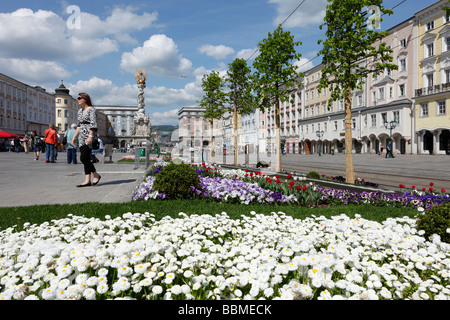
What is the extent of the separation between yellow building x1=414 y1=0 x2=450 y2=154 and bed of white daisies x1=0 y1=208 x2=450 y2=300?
41.9 m

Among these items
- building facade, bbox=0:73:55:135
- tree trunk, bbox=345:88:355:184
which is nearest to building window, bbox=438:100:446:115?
tree trunk, bbox=345:88:355:184

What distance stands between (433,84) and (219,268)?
152 feet

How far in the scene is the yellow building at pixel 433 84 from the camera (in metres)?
Answer: 37.0

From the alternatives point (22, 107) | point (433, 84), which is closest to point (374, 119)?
point (433, 84)

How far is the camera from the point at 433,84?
39.2 m

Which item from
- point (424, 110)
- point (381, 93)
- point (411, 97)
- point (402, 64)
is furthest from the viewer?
point (381, 93)

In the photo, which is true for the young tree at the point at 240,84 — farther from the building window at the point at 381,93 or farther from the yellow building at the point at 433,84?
the building window at the point at 381,93

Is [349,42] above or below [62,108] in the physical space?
below

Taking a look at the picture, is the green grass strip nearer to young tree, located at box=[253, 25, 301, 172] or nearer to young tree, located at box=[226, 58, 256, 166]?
young tree, located at box=[253, 25, 301, 172]

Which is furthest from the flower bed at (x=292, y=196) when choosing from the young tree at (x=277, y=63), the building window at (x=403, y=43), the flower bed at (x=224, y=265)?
the building window at (x=403, y=43)

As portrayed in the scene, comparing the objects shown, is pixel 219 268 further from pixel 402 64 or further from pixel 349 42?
pixel 402 64

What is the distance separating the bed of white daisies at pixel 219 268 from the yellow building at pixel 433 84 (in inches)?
1651

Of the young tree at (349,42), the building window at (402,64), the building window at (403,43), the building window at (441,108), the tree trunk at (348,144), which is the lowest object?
the tree trunk at (348,144)
